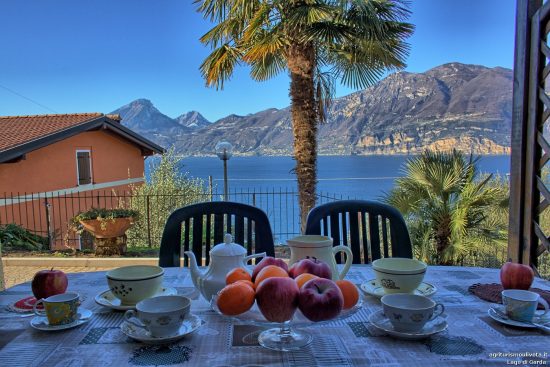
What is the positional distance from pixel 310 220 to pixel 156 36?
18.8 m

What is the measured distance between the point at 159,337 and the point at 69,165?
31.5ft

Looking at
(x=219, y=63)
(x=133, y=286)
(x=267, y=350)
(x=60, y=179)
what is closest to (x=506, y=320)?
(x=267, y=350)

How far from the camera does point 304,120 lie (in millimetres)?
5367

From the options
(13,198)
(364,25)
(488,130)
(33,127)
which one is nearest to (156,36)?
(33,127)

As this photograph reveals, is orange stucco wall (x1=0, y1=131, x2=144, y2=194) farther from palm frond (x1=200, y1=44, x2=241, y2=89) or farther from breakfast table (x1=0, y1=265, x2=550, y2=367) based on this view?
breakfast table (x1=0, y1=265, x2=550, y2=367)

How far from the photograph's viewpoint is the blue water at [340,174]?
18.1 feet

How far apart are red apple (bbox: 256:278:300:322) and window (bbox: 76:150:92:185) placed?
32.7 feet

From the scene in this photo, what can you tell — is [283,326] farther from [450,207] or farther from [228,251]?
[450,207]

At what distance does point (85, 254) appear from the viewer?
577 centimetres

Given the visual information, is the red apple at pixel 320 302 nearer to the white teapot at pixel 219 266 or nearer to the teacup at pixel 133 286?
the white teapot at pixel 219 266

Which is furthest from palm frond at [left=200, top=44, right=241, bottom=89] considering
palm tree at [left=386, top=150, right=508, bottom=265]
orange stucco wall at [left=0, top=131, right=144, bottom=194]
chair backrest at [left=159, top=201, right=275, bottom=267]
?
orange stucco wall at [left=0, top=131, right=144, bottom=194]

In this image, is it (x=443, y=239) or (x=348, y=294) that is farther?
(x=443, y=239)

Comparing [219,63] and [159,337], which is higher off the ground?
[219,63]

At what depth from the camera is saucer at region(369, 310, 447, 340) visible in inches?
37.1
